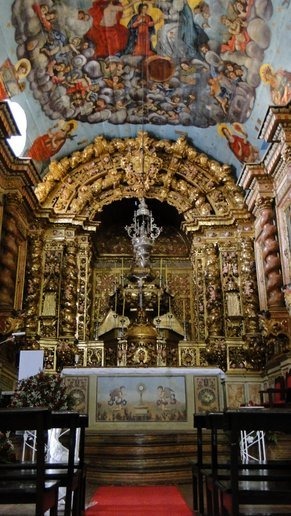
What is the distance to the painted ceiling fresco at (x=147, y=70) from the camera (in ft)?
34.3

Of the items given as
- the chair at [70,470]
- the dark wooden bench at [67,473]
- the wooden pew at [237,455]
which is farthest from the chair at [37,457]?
the wooden pew at [237,455]

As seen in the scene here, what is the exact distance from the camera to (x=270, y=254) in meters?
11.5

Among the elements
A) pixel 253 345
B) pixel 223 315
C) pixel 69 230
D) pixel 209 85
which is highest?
pixel 209 85

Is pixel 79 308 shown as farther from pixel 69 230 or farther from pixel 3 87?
pixel 3 87

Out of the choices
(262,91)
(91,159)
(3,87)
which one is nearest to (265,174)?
(262,91)

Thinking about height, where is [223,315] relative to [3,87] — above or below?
below

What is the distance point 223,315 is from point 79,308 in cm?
372

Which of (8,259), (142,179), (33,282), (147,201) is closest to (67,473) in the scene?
(8,259)

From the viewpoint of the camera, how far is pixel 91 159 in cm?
Result: 1452

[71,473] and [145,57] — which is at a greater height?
[145,57]

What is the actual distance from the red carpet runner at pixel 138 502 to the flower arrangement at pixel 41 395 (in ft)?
3.63

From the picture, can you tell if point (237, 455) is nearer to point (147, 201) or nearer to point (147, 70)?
point (147, 70)

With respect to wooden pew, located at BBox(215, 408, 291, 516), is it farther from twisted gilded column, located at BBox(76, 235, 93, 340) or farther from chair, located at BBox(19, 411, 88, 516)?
twisted gilded column, located at BBox(76, 235, 93, 340)

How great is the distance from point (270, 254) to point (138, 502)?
7.26 m
